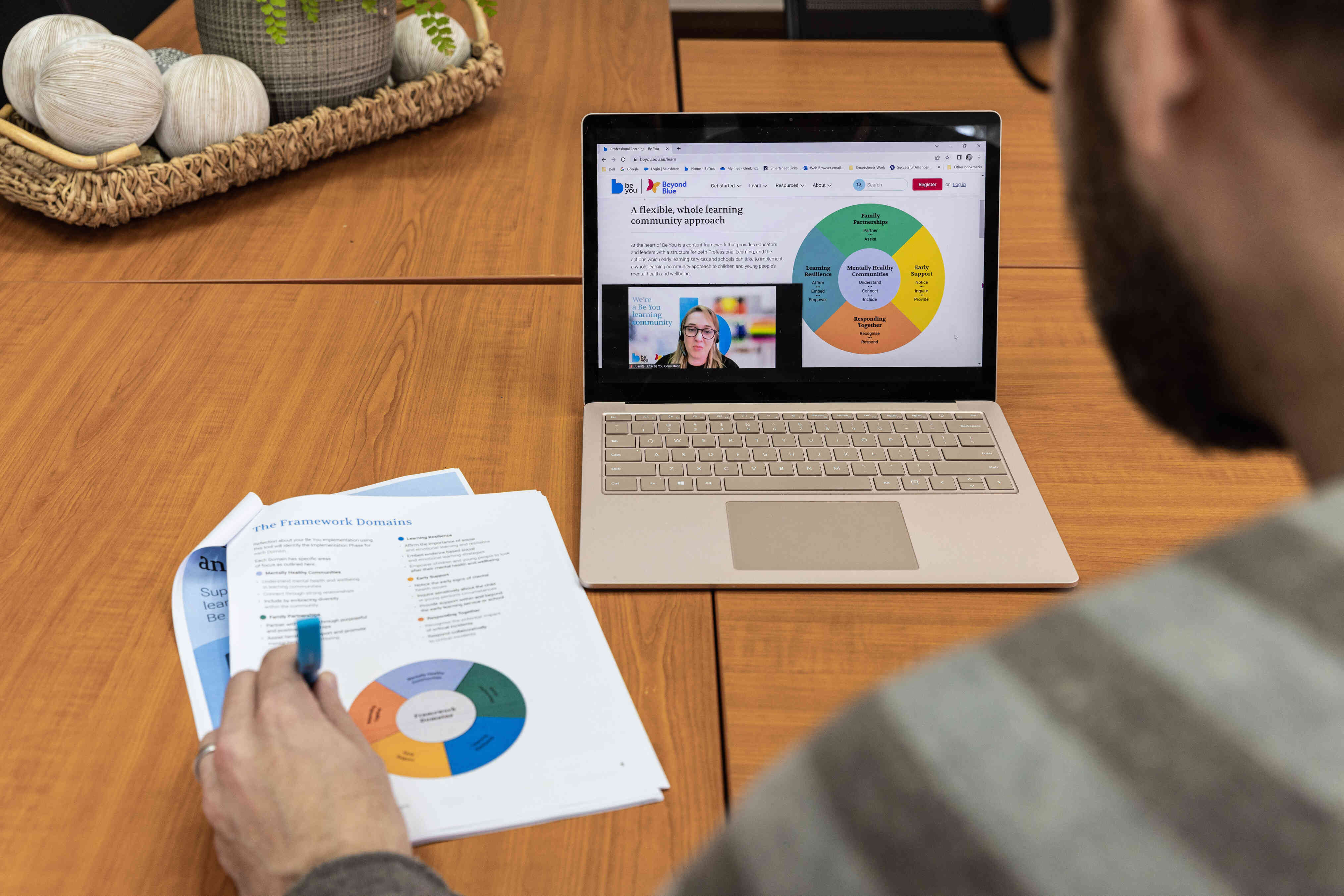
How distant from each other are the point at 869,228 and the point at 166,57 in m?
0.98

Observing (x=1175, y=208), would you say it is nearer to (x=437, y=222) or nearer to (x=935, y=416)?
(x=935, y=416)

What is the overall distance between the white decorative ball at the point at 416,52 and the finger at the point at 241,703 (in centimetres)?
109

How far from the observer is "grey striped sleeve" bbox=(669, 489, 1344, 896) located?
19 centimetres

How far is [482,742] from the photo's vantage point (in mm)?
570

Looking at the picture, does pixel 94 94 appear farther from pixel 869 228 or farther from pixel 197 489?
pixel 869 228

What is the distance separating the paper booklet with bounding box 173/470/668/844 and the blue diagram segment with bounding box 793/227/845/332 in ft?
0.93

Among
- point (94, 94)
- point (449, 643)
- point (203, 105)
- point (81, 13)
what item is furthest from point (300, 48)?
point (81, 13)

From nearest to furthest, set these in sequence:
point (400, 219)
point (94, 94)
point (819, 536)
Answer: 1. point (819, 536)
2. point (94, 94)
3. point (400, 219)

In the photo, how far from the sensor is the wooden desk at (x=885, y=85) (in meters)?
1.34

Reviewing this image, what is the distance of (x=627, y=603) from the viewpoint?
677 millimetres

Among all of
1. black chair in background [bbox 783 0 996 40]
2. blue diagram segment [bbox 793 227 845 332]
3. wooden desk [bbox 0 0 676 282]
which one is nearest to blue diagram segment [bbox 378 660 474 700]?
blue diagram segment [bbox 793 227 845 332]

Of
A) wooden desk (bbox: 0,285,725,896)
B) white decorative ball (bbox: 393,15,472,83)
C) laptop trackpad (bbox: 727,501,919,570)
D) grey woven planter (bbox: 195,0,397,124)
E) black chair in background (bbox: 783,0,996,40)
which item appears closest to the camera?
wooden desk (bbox: 0,285,725,896)

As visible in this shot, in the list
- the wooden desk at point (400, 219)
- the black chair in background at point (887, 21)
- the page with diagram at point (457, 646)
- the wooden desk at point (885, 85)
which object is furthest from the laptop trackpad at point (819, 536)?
the black chair in background at point (887, 21)

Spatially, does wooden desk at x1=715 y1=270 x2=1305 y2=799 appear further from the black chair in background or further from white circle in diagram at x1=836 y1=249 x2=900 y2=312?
the black chair in background
